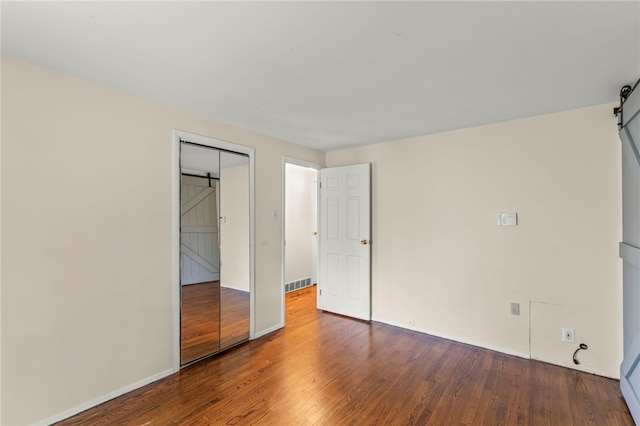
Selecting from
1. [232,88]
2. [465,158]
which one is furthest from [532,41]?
[232,88]

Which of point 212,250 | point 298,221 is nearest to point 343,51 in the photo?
point 212,250

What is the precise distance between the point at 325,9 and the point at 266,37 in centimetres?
38

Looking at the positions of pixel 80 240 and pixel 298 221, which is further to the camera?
pixel 298 221

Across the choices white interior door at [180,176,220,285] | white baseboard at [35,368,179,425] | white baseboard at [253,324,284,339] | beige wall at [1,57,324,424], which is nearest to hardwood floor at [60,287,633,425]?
white baseboard at [35,368,179,425]

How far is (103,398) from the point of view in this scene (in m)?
2.13

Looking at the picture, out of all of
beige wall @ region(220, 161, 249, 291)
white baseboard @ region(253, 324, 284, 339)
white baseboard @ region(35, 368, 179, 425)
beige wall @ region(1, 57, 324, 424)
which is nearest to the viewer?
beige wall @ region(1, 57, 324, 424)

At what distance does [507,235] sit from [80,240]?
367cm

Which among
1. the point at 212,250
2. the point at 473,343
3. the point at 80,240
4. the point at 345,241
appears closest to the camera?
the point at 80,240

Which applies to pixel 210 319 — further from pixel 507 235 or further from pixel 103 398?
pixel 507 235

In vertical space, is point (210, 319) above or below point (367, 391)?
above

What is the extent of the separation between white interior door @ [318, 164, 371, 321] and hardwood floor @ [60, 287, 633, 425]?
2.86 ft

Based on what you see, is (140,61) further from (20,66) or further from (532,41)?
(532,41)

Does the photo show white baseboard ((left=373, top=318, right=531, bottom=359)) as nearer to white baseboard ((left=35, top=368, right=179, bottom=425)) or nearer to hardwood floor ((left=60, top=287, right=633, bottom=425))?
hardwood floor ((left=60, top=287, right=633, bottom=425))

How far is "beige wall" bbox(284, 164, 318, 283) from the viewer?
5.45 metres
